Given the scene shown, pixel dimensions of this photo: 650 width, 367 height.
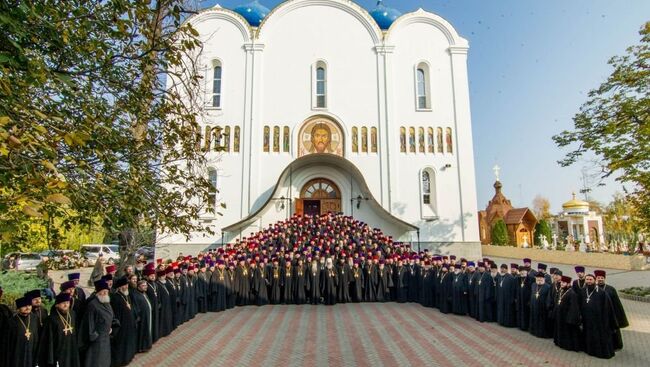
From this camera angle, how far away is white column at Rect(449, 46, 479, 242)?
2158 cm

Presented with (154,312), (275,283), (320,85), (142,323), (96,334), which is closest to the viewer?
(96,334)

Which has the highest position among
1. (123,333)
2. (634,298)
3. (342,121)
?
(342,121)

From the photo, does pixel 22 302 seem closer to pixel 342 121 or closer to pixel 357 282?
pixel 357 282

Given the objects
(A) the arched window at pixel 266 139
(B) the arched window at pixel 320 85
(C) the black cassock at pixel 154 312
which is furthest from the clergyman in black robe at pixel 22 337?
(B) the arched window at pixel 320 85

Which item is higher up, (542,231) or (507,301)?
(542,231)

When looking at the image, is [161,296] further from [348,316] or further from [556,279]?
[556,279]

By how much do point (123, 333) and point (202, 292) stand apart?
180 inches

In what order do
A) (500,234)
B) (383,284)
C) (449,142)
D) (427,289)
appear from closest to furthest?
(427,289)
(383,284)
(449,142)
(500,234)

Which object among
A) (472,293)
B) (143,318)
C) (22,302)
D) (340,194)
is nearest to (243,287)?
(143,318)

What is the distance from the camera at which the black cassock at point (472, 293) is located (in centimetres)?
1049

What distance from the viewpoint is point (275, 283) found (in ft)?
42.2

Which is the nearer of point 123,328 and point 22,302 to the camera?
point 22,302

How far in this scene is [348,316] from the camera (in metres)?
10.6

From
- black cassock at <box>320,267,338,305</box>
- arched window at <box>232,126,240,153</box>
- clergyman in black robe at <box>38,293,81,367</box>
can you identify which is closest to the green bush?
clergyman in black robe at <box>38,293,81,367</box>
